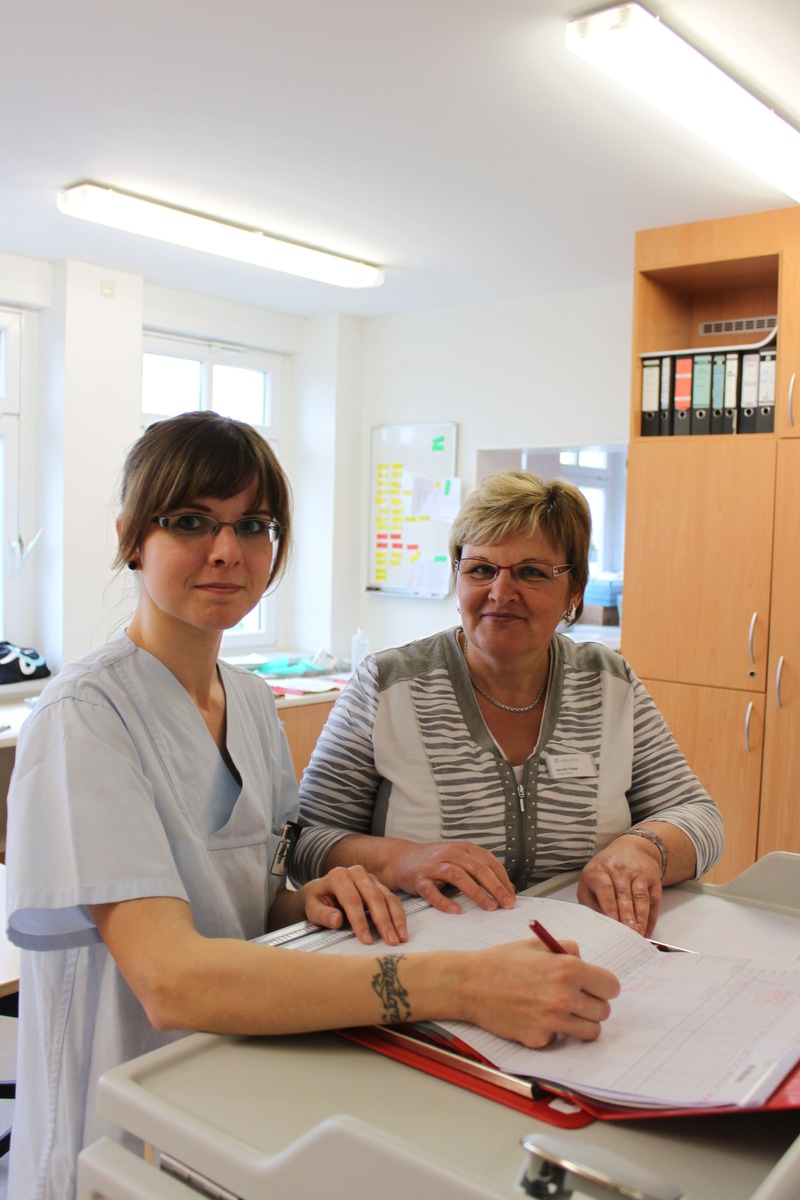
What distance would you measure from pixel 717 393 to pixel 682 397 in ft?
0.44

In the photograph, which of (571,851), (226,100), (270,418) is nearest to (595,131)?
(226,100)

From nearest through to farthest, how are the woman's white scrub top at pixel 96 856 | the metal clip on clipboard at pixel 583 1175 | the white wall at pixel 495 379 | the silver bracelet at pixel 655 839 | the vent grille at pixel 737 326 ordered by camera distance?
the metal clip on clipboard at pixel 583 1175
the woman's white scrub top at pixel 96 856
the silver bracelet at pixel 655 839
the vent grille at pixel 737 326
the white wall at pixel 495 379

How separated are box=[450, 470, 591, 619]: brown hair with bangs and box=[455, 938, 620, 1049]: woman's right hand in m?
0.85

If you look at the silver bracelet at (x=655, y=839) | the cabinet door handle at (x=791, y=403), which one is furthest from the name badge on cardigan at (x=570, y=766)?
the cabinet door handle at (x=791, y=403)

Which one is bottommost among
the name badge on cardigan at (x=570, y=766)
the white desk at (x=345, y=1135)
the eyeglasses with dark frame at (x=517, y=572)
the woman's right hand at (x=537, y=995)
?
the white desk at (x=345, y=1135)

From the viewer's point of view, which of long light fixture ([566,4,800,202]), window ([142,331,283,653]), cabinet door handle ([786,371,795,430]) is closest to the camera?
long light fixture ([566,4,800,202])

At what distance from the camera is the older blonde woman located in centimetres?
152

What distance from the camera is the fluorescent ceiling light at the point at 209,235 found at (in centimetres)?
366

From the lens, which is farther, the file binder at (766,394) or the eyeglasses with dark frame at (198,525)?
the file binder at (766,394)

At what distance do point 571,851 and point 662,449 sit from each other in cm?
252

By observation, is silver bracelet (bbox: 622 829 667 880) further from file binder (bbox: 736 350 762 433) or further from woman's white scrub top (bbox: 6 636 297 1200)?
file binder (bbox: 736 350 762 433)

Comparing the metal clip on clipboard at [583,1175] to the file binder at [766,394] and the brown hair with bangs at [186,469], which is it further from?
the file binder at [766,394]

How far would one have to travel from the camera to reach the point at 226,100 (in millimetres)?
2871

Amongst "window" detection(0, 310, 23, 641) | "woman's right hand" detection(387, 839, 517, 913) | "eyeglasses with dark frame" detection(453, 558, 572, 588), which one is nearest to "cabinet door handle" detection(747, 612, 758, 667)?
"eyeglasses with dark frame" detection(453, 558, 572, 588)
